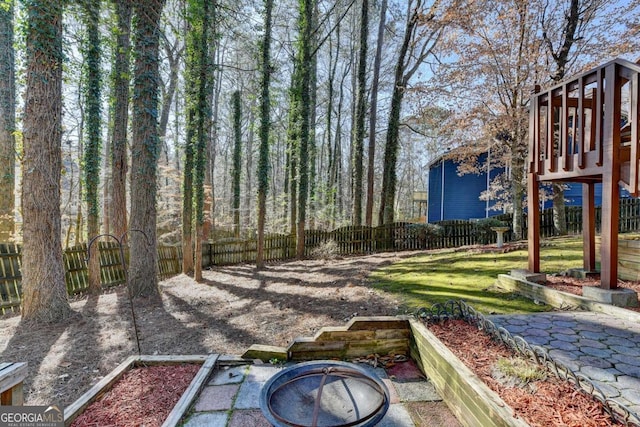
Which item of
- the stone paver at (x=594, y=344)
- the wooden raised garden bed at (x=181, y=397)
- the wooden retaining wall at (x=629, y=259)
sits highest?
the wooden retaining wall at (x=629, y=259)

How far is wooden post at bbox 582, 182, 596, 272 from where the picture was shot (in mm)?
4191

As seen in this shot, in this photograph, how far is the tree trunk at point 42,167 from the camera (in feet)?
14.8

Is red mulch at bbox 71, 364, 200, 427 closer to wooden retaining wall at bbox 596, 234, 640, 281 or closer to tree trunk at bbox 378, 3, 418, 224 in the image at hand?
wooden retaining wall at bbox 596, 234, 640, 281

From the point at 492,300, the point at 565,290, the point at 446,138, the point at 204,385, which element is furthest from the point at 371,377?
the point at 446,138

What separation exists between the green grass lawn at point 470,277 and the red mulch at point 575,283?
504mm

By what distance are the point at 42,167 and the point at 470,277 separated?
7173mm

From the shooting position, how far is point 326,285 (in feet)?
20.7

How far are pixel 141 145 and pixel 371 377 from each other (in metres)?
6.43

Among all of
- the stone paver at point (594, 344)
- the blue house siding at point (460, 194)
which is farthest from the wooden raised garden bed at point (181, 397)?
the blue house siding at point (460, 194)

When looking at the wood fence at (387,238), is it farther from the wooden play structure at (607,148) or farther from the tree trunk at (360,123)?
the wooden play structure at (607,148)

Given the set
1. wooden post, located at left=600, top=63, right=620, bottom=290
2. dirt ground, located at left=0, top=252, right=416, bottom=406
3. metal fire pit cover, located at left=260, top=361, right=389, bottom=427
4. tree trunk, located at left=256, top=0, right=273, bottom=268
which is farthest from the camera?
tree trunk, located at left=256, top=0, right=273, bottom=268

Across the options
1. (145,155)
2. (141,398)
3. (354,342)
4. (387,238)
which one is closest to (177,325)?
(141,398)

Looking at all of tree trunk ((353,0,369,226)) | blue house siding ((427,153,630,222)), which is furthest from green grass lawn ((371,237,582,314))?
blue house siding ((427,153,630,222))

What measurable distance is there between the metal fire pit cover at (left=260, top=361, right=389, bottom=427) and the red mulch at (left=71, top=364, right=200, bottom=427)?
106cm
